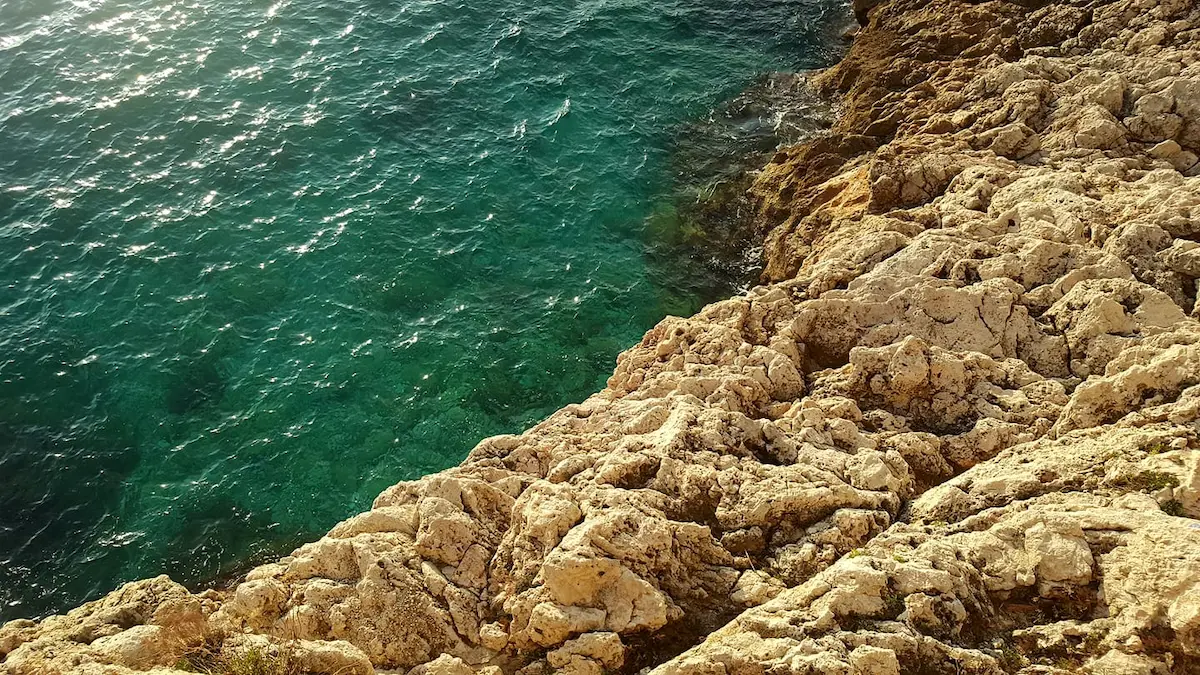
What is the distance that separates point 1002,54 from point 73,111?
44.1m

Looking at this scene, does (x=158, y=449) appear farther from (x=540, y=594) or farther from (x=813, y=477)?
(x=813, y=477)

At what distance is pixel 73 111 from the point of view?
3791 cm

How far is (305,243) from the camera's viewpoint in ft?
109

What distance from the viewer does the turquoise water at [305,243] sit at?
85.9ft

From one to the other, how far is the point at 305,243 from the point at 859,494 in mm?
26139

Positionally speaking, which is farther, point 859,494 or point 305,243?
point 305,243

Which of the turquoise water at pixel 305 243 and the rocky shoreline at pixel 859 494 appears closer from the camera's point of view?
the rocky shoreline at pixel 859 494

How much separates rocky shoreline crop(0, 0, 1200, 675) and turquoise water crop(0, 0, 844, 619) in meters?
6.98

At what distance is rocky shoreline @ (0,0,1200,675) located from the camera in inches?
497

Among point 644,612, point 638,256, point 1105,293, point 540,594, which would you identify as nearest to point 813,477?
point 644,612

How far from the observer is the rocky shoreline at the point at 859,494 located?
41.4 ft

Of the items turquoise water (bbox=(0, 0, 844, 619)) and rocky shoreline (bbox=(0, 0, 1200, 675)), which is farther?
turquoise water (bbox=(0, 0, 844, 619))

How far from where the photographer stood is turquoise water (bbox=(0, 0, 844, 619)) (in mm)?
26172

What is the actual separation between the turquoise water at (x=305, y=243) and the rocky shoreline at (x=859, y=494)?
6.98 metres
